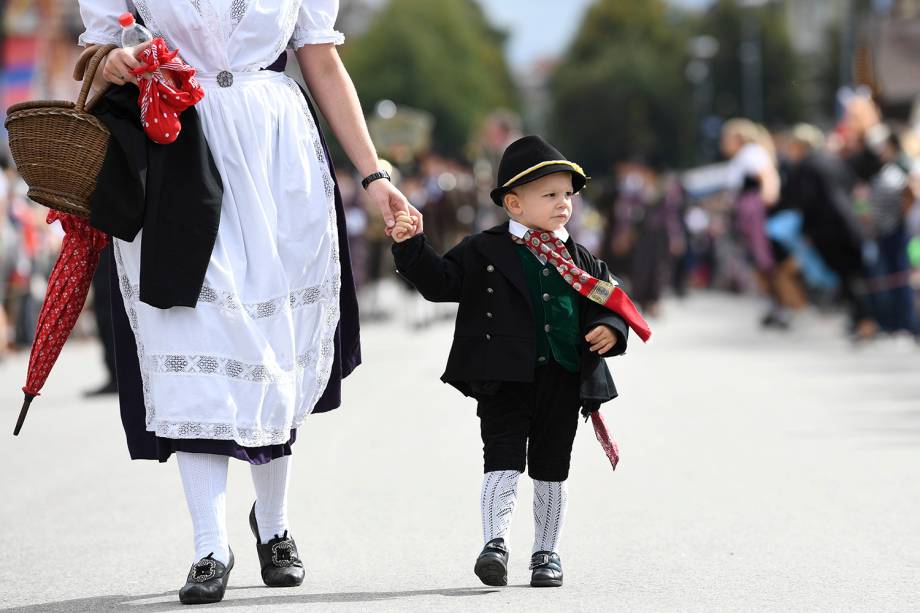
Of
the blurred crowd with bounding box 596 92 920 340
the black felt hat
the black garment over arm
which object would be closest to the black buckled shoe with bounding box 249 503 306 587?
the black garment over arm

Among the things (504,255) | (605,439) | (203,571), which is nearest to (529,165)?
(504,255)

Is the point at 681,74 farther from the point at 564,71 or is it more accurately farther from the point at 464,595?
the point at 464,595

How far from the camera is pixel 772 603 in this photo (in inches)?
191

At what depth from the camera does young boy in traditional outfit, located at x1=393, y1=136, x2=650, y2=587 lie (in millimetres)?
5082

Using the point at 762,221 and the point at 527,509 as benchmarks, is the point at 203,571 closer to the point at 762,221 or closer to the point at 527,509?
the point at 527,509

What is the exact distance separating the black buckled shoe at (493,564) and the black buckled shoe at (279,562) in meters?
0.54

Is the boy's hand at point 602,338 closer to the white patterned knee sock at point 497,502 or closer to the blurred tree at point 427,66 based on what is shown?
the white patterned knee sock at point 497,502

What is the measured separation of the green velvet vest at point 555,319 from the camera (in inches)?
203

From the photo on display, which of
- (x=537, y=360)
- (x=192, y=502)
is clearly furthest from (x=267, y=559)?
(x=537, y=360)

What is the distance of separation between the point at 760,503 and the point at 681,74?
87.3 meters

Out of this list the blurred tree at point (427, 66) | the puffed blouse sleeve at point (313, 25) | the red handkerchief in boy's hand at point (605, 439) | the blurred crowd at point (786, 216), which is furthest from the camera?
the blurred tree at point (427, 66)

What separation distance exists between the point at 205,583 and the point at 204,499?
8.7 inches

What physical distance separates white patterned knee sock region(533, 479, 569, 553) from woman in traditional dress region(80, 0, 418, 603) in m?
0.69

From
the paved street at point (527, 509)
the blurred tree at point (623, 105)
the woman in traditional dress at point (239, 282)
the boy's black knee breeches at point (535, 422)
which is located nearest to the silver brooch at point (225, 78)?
the woman in traditional dress at point (239, 282)
